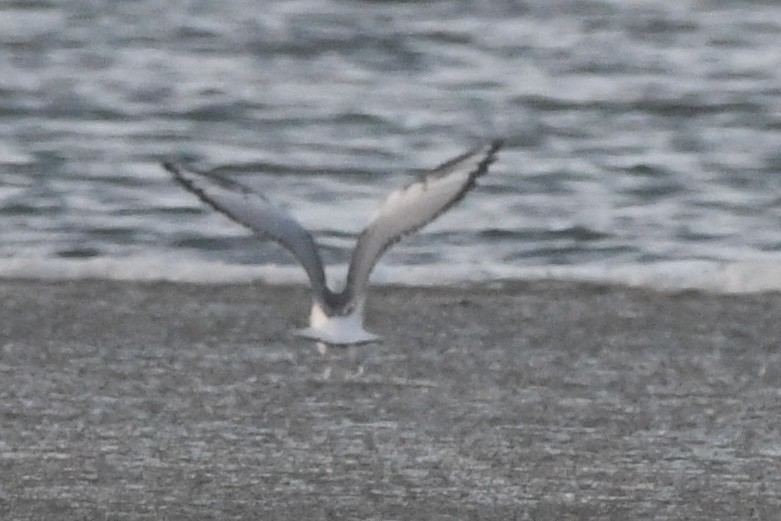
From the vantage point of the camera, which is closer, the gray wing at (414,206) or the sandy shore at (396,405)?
the sandy shore at (396,405)

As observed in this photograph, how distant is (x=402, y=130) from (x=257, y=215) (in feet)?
16.2

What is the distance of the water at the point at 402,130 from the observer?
320 inches

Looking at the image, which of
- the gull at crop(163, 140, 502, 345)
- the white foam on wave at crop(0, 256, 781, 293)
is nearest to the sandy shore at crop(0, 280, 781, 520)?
the white foam on wave at crop(0, 256, 781, 293)

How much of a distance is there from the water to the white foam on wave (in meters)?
0.01

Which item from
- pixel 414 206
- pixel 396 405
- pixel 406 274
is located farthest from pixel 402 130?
pixel 414 206

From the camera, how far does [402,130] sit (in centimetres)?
1028

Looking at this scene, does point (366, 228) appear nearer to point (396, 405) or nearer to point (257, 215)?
point (257, 215)

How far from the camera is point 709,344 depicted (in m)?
6.24

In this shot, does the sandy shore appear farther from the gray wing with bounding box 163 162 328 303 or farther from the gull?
the gray wing with bounding box 163 162 328 303

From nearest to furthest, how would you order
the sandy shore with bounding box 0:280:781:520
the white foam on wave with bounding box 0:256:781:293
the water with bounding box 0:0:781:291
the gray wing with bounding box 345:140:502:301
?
the sandy shore with bounding box 0:280:781:520 < the gray wing with bounding box 345:140:502:301 < the white foam on wave with bounding box 0:256:781:293 < the water with bounding box 0:0:781:291

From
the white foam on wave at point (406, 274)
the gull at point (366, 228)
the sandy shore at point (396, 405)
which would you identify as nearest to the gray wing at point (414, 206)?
the gull at point (366, 228)

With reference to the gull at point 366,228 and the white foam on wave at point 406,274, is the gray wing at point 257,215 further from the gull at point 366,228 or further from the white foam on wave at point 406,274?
the white foam on wave at point 406,274

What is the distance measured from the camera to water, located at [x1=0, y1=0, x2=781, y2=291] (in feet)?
26.7

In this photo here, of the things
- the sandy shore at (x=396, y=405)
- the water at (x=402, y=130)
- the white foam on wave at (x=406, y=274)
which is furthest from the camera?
the water at (x=402, y=130)
